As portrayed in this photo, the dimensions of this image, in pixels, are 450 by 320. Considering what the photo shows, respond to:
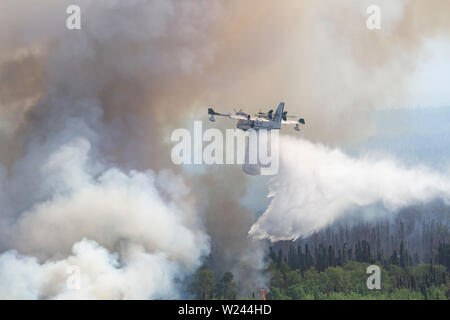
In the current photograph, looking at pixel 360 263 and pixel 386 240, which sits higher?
pixel 386 240

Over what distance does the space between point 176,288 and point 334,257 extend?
104ft

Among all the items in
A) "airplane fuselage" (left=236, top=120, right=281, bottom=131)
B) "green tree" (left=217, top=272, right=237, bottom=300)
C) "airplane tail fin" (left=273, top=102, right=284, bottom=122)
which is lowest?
"green tree" (left=217, top=272, right=237, bottom=300)

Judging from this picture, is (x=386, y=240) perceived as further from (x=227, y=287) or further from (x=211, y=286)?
(x=211, y=286)

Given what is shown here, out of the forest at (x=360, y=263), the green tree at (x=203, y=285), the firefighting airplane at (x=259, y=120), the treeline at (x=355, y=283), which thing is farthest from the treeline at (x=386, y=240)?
the firefighting airplane at (x=259, y=120)

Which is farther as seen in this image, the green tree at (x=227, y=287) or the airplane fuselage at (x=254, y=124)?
the green tree at (x=227, y=287)

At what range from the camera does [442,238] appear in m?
117

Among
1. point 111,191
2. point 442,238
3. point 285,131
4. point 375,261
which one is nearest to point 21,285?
point 111,191

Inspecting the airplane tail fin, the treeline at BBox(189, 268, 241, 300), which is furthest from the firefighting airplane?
the treeline at BBox(189, 268, 241, 300)

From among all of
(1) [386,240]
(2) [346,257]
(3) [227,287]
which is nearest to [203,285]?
(3) [227,287]

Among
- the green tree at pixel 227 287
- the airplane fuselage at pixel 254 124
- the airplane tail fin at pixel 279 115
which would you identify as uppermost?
the airplane tail fin at pixel 279 115

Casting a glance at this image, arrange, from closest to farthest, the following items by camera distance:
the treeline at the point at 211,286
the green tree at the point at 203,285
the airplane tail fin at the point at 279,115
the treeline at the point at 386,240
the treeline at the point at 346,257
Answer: the green tree at the point at 203,285 < the treeline at the point at 211,286 < the airplane tail fin at the point at 279,115 < the treeline at the point at 346,257 < the treeline at the point at 386,240

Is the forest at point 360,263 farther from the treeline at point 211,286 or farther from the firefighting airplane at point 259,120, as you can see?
the firefighting airplane at point 259,120

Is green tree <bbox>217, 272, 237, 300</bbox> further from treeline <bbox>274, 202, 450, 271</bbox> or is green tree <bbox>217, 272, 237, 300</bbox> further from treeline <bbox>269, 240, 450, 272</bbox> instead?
treeline <bbox>274, 202, 450, 271</bbox>

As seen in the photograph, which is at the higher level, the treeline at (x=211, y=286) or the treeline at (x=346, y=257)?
the treeline at (x=346, y=257)
